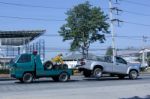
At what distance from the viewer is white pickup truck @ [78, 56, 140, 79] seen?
33.6 m

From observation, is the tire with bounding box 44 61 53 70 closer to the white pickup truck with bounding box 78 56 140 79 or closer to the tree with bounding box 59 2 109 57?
the white pickup truck with bounding box 78 56 140 79

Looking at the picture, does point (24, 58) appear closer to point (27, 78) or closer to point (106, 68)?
point (27, 78)

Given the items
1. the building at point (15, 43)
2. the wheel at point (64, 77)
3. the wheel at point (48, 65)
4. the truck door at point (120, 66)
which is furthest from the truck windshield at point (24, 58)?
the building at point (15, 43)

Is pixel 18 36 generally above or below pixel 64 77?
above

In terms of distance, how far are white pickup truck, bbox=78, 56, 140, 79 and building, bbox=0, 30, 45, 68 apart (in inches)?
1009

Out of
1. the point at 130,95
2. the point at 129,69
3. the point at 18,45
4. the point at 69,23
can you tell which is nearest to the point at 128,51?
the point at 69,23

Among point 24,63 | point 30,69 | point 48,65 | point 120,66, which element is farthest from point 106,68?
point 24,63

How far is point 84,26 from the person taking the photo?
75000 mm

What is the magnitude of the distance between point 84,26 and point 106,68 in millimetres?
41179

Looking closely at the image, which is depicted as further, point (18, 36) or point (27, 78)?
point (18, 36)

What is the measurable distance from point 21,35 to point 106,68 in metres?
31.3

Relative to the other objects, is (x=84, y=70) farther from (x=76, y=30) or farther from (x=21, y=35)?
(x=76, y=30)

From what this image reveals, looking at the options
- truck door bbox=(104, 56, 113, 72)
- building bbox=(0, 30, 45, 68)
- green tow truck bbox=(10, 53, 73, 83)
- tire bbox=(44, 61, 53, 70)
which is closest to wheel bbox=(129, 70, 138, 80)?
truck door bbox=(104, 56, 113, 72)

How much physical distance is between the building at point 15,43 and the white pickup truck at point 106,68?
2564 centimetres
